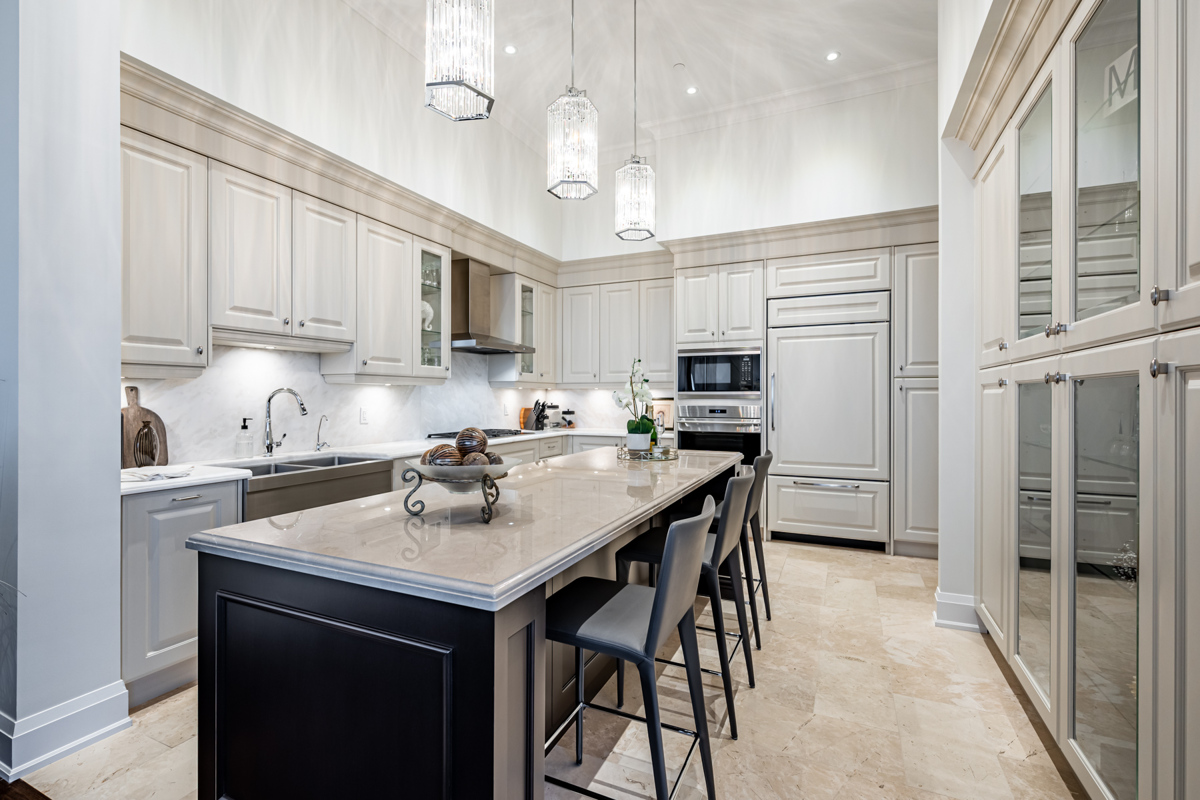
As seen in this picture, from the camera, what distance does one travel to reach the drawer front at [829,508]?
4.12 meters

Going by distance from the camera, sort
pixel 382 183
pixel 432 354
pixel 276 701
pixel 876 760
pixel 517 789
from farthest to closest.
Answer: pixel 432 354, pixel 382 183, pixel 876 760, pixel 276 701, pixel 517 789

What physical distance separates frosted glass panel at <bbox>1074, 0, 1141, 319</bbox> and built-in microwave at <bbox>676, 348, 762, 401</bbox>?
2.89m

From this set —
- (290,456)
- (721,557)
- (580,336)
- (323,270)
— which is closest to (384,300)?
(323,270)

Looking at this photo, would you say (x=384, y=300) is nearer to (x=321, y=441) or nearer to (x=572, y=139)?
(x=321, y=441)

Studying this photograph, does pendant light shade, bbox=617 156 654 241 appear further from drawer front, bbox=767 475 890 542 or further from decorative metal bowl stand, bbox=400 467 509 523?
drawer front, bbox=767 475 890 542

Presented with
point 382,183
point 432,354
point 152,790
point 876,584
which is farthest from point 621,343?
point 152,790

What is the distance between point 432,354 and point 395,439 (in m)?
0.67

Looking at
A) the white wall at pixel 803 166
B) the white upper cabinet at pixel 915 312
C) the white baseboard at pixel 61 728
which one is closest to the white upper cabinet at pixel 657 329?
the white wall at pixel 803 166

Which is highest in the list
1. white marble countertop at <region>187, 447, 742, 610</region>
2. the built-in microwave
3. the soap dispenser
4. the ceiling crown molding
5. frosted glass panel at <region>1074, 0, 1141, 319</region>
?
the ceiling crown molding

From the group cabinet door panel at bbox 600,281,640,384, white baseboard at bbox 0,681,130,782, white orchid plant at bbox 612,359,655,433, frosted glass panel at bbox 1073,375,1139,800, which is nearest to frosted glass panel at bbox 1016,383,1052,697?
frosted glass panel at bbox 1073,375,1139,800

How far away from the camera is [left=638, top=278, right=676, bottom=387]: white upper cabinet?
16.8ft

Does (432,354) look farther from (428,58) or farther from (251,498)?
(428,58)

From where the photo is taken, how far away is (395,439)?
13.2 feet

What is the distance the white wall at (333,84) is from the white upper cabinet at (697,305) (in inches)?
60.7
